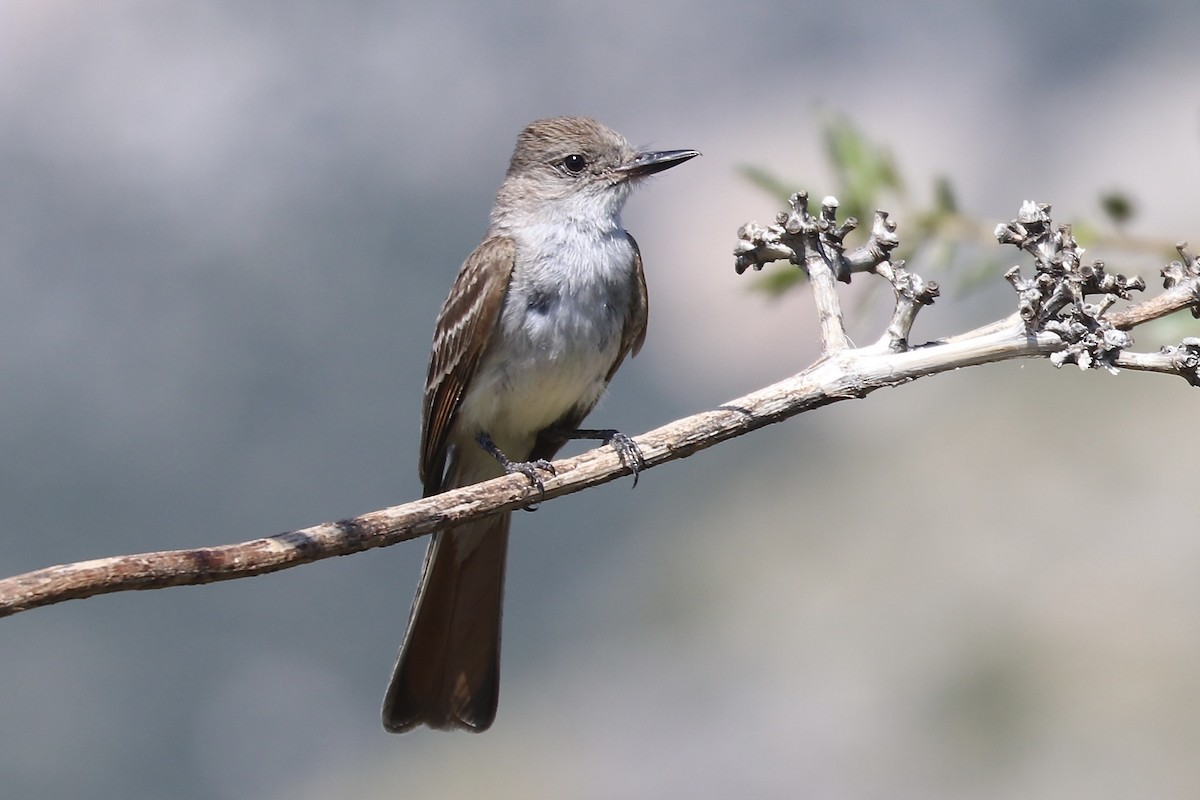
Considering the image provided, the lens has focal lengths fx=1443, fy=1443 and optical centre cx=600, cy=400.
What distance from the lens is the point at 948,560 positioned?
57.3 feet

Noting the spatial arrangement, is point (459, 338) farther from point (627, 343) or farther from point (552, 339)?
point (627, 343)

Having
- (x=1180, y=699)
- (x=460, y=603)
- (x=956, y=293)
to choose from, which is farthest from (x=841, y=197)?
(x=1180, y=699)

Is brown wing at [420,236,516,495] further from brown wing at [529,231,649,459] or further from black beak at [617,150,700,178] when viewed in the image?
black beak at [617,150,700,178]

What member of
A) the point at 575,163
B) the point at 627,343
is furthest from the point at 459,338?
the point at 575,163

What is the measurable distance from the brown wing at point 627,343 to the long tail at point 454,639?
1.15 feet

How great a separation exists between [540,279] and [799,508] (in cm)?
1471

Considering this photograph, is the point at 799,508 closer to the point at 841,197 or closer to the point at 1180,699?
the point at 1180,699

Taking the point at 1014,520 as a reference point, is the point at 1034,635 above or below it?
below

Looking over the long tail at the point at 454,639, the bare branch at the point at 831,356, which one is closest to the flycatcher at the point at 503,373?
the long tail at the point at 454,639

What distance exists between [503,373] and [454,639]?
37.4 inches

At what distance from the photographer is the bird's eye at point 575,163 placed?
5.64 m

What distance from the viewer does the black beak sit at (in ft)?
17.2

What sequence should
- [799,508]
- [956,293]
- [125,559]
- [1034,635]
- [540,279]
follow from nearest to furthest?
1. [125,559]
2. [956,293]
3. [540,279]
4. [1034,635]
5. [799,508]

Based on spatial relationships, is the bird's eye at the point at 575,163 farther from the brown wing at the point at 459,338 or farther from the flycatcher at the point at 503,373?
the brown wing at the point at 459,338
